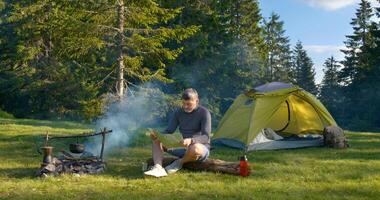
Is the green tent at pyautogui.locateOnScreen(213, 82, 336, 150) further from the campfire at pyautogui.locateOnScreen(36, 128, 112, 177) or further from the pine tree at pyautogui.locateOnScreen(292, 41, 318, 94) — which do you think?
the pine tree at pyautogui.locateOnScreen(292, 41, 318, 94)

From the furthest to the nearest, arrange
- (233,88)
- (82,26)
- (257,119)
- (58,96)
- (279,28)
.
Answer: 1. (279,28)
2. (233,88)
3. (58,96)
4. (82,26)
5. (257,119)

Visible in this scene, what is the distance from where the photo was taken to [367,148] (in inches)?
426

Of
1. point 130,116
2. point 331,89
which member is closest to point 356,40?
point 331,89

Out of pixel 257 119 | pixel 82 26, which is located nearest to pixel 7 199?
pixel 257 119

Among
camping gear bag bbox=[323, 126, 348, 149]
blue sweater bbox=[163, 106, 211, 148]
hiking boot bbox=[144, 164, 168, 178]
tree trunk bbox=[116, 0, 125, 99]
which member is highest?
tree trunk bbox=[116, 0, 125, 99]

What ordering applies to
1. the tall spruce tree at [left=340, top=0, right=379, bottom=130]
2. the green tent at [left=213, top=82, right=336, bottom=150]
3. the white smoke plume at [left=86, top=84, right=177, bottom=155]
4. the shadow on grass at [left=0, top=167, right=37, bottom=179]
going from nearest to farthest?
the shadow on grass at [left=0, top=167, right=37, bottom=179]
the white smoke plume at [left=86, top=84, right=177, bottom=155]
the green tent at [left=213, top=82, right=336, bottom=150]
the tall spruce tree at [left=340, top=0, right=379, bottom=130]

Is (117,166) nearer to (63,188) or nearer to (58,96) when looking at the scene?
(63,188)

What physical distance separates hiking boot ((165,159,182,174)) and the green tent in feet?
11.1

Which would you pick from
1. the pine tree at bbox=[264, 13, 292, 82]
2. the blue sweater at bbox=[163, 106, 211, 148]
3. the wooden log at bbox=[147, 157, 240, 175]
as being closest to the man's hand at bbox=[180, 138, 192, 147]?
the blue sweater at bbox=[163, 106, 211, 148]

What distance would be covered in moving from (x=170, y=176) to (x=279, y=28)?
1887 inches

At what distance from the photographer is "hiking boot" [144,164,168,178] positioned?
6707 millimetres

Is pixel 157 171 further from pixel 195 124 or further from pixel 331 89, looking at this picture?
pixel 331 89

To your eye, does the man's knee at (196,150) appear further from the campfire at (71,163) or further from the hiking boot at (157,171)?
the campfire at (71,163)

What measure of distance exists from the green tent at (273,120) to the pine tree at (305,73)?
41718mm
